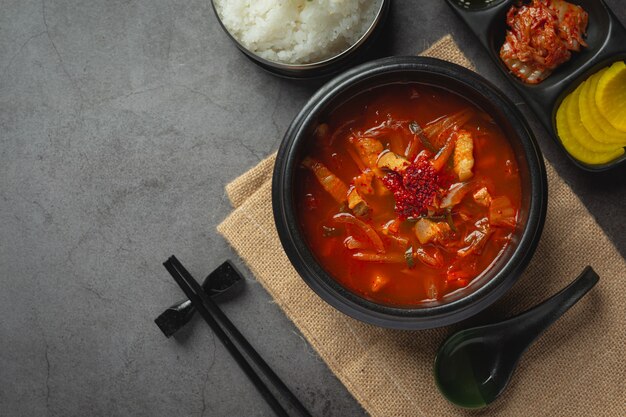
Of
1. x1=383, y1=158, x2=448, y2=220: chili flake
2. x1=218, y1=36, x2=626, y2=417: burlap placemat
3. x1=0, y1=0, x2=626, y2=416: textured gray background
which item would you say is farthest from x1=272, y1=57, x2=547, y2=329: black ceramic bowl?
x1=0, y1=0, x2=626, y2=416: textured gray background

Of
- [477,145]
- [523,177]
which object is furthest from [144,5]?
[523,177]

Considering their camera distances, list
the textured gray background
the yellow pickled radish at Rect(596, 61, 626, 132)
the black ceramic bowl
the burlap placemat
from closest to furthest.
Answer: the black ceramic bowl → the yellow pickled radish at Rect(596, 61, 626, 132) → the burlap placemat → the textured gray background

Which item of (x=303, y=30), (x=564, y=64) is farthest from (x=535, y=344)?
(x=303, y=30)

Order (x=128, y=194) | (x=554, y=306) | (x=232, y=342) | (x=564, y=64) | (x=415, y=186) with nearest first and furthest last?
(x=415, y=186) → (x=554, y=306) → (x=564, y=64) → (x=232, y=342) → (x=128, y=194)

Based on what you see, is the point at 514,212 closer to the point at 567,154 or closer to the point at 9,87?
the point at 567,154

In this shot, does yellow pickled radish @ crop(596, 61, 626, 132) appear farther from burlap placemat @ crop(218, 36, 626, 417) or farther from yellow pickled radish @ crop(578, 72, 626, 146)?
burlap placemat @ crop(218, 36, 626, 417)

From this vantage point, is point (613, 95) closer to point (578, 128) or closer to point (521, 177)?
point (578, 128)
